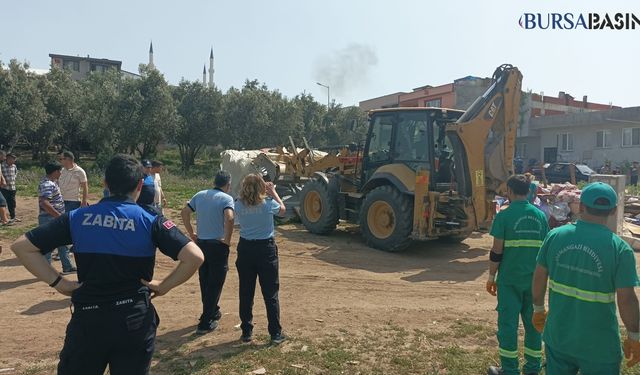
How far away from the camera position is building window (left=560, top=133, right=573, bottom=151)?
41.1m

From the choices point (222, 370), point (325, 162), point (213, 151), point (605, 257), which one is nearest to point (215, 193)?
point (222, 370)

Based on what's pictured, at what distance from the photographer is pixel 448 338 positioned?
5367 mm

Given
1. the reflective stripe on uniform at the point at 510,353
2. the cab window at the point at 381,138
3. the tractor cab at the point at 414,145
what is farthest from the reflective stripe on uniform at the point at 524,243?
the cab window at the point at 381,138

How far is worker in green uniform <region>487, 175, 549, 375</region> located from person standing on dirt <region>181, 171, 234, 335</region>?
2.58 m

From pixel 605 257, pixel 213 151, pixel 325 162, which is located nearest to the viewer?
pixel 605 257

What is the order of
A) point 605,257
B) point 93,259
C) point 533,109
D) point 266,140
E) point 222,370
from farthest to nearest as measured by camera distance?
1. point 533,109
2. point 266,140
3. point 222,370
4. point 605,257
5. point 93,259

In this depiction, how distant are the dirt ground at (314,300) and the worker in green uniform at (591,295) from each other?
2760 millimetres

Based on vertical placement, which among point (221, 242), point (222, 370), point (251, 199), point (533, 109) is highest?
point (533, 109)

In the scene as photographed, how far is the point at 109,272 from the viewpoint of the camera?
2750 millimetres

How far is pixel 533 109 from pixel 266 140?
1070 inches

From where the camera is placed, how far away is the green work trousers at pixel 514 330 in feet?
13.6

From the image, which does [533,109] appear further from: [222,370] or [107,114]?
[222,370]

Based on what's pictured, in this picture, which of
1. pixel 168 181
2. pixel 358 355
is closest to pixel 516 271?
pixel 358 355

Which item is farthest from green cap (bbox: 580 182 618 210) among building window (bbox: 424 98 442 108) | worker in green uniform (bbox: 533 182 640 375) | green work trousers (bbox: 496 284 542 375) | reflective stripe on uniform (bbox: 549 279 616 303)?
building window (bbox: 424 98 442 108)
